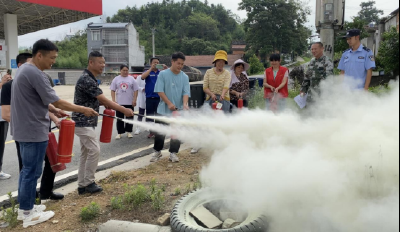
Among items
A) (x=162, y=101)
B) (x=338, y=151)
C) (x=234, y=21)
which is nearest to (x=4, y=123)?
(x=162, y=101)

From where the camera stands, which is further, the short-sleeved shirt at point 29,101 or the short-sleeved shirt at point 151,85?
the short-sleeved shirt at point 151,85

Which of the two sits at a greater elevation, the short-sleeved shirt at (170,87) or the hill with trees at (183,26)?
the hill with trees at (183,26)

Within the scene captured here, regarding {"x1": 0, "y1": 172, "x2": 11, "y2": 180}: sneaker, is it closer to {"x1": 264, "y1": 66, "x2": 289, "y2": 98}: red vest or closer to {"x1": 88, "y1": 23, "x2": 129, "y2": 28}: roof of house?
{"x1": 264, "y1": 66, "x2": 289, "y2": 98}: red vest

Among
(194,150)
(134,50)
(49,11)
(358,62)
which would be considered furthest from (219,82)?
(134,50)

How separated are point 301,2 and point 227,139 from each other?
67166 mm

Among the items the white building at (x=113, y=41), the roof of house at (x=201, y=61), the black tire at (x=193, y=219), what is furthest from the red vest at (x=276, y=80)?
the roof of house at (x=201, y=61)

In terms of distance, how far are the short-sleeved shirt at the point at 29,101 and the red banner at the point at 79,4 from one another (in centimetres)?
1646

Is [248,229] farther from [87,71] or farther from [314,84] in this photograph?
[314,84]

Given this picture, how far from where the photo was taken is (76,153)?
24.1ft

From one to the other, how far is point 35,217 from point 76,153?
141 inches

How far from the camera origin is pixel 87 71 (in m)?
4.55

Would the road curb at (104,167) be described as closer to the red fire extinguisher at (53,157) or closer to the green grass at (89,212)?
the red fire extinguisher at (53,157)

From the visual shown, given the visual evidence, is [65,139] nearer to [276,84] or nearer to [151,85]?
[151,85]

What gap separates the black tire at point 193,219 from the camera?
315cm
